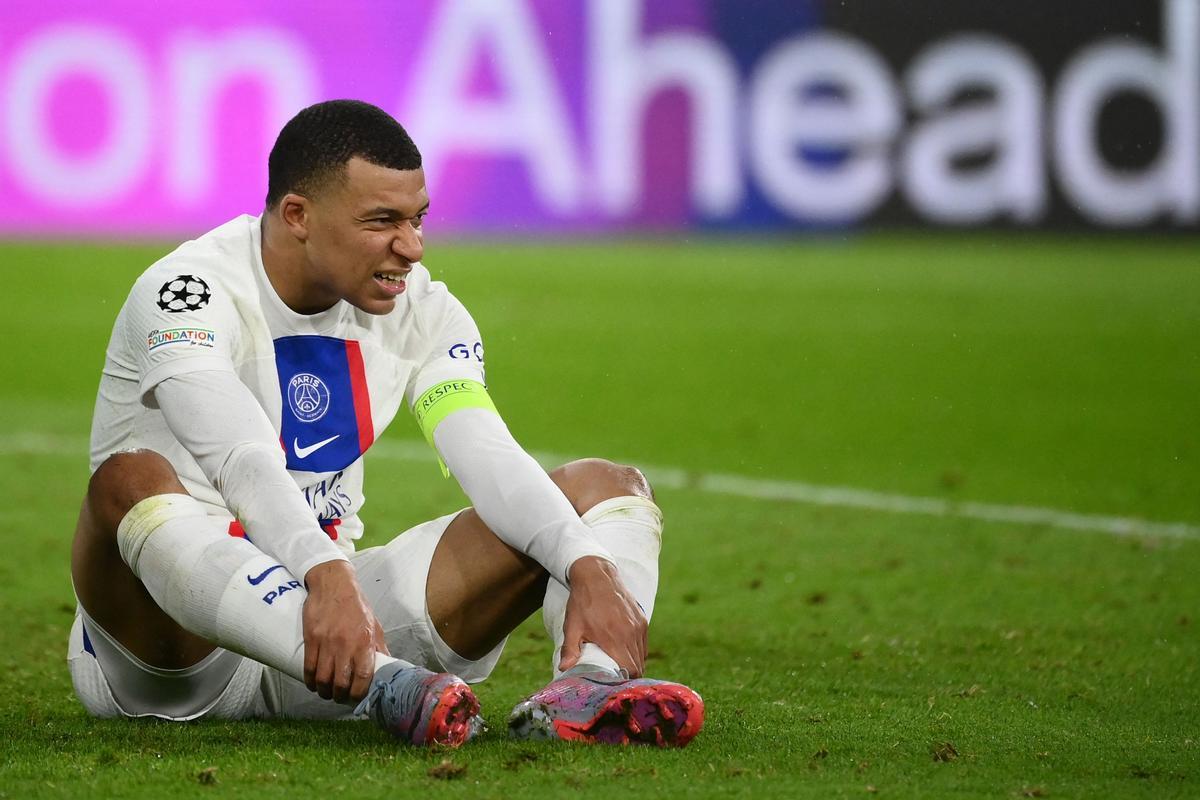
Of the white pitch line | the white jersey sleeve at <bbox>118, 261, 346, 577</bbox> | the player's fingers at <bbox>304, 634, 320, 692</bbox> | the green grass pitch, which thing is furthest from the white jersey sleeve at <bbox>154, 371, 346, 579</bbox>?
the white pitch line

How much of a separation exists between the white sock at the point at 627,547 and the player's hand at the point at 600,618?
8 cm

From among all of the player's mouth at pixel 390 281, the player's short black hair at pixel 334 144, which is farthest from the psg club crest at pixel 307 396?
the player's short black hair at pixel 334 144

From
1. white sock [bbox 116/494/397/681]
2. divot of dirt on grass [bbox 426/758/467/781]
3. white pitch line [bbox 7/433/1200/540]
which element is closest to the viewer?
divot of dirt on grass [bbox 426/758/467/781]

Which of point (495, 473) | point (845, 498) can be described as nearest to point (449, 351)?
point (495, 473)

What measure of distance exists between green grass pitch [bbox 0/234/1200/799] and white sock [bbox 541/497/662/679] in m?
0.30

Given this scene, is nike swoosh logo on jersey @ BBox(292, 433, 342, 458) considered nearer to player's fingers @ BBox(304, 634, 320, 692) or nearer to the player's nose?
the player's nose

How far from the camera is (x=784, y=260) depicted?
16.7 metres

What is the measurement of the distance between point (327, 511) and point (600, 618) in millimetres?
713

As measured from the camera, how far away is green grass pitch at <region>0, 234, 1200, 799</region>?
313cm

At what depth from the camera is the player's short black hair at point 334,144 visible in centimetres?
342

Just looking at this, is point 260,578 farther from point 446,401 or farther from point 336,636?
point 446,401

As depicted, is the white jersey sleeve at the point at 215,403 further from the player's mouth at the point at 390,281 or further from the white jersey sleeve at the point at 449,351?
the white jersey sleeve at the point at 449,351

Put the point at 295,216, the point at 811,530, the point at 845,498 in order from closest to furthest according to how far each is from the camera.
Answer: the point at 295,216 → the point at 811,530 → the point at 845,498

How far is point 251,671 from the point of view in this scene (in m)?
3.52
